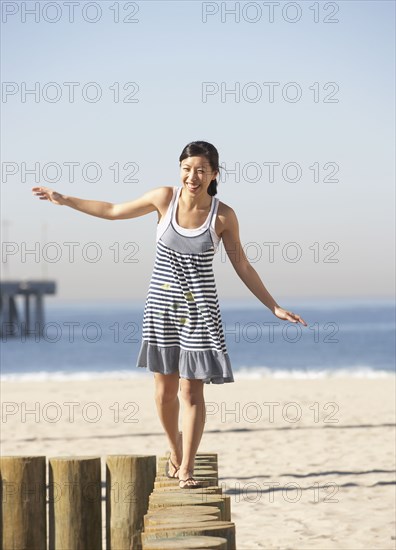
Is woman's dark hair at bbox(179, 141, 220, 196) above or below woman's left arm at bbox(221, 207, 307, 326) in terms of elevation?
above

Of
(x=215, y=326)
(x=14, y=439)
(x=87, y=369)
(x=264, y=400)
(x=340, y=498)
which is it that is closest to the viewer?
(x=215, y=326)

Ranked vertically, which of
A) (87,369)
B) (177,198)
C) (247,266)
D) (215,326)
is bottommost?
(87,369)

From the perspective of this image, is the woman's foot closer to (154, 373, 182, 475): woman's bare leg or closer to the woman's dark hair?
(154, 373, 182, 475): woman's bare leg

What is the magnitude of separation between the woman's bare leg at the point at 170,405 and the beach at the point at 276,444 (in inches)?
157

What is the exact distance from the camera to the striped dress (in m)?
4.85

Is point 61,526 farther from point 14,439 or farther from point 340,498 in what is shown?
point 14,439

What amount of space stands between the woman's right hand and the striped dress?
597mm

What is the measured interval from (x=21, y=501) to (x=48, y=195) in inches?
66.3

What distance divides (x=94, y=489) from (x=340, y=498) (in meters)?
6.39

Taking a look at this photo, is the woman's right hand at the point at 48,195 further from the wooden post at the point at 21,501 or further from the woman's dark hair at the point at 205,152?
the wooden post at the point at 21,501

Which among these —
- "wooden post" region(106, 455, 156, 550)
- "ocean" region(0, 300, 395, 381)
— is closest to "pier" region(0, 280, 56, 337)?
"ocean" region(0, 300, 395, 381)

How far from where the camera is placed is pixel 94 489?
5.11 metres

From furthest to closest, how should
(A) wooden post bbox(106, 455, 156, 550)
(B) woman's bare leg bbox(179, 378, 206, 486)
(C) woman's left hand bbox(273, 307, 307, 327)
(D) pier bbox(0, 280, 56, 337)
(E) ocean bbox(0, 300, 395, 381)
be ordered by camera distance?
(D) pier bbox(0, 280, 56, 337) → (E) ocean bbox(0, 300, 395, 381) → (A) wooden post bbox(106, 455, 156, 550) → (B) woman's bare leg bbox(179, 378, 206, 486) → (C) woman's left hand bbox(273, 307, 307, 327)

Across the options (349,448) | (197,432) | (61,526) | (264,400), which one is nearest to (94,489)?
(61,526)
